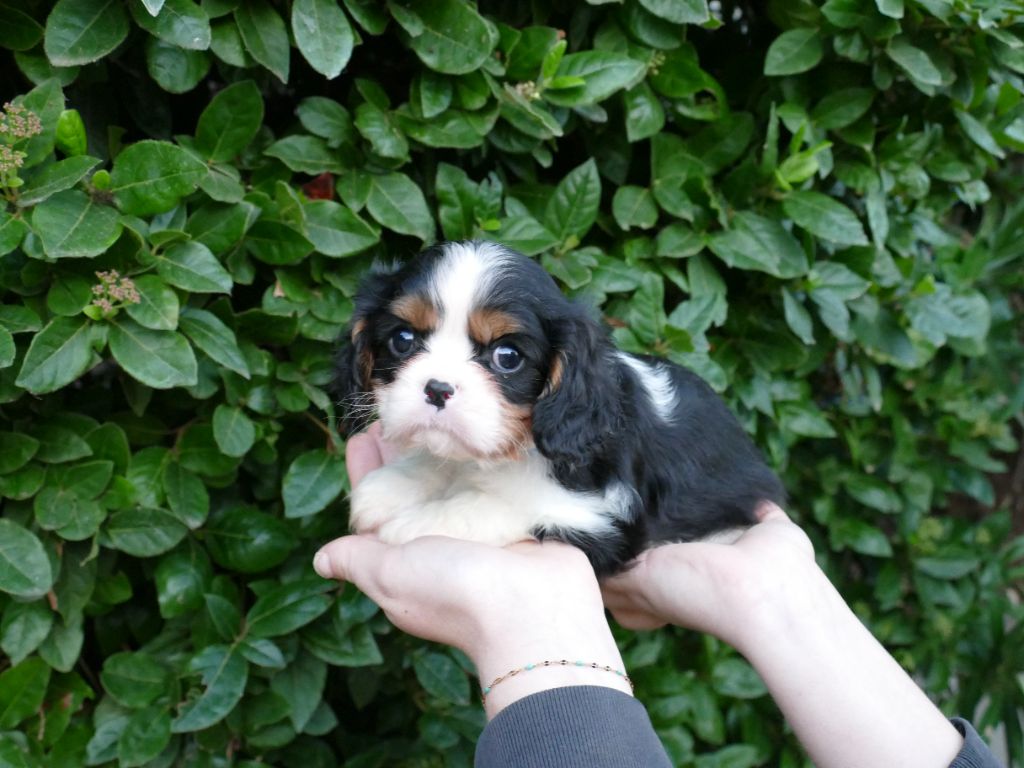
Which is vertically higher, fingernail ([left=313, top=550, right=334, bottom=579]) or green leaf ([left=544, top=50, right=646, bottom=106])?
green leaf ([left=544, top=50, right=646, bottom=106])

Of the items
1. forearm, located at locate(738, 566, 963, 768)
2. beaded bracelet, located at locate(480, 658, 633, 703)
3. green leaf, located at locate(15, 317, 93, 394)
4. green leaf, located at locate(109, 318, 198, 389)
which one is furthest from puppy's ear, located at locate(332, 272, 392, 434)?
forearm, located at locate(738, 566, 963, 768)

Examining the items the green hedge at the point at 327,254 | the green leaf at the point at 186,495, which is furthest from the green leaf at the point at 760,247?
the green leaf at the point at 186,495

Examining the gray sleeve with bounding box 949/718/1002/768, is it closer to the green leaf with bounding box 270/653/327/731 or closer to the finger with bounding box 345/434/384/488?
the finger with bounding box 345/434/384/488

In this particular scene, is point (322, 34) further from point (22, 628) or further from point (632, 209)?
point (22, 628)

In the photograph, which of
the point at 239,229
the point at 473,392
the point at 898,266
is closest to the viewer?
the point at 473,392

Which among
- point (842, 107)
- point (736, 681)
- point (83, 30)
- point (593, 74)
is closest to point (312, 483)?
point (83, 30)

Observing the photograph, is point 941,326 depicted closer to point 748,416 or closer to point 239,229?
point 748,416

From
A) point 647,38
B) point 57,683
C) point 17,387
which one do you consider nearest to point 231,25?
point 17,387

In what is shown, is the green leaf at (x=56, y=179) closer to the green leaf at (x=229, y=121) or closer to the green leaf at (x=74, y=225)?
the green leaf at (x=74, y=225)
